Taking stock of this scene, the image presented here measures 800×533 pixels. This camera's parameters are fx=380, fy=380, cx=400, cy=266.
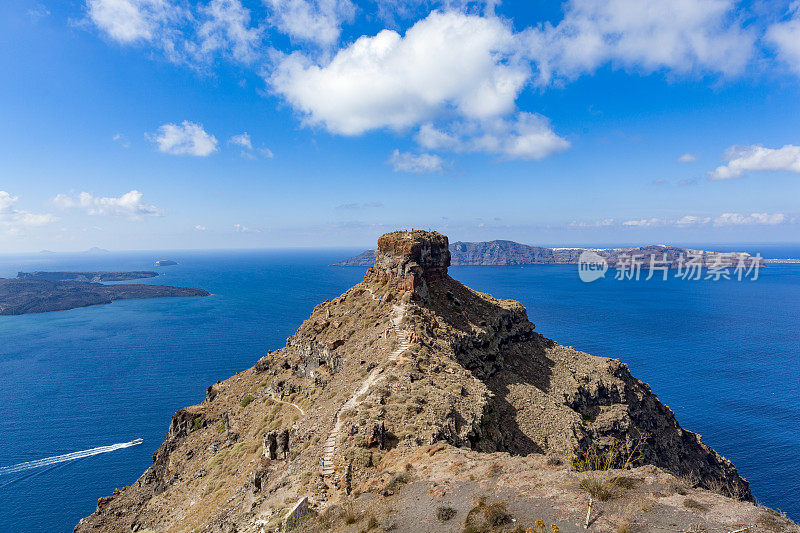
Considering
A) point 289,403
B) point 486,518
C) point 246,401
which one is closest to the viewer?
point 486,518

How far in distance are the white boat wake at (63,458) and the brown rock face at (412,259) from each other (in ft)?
228

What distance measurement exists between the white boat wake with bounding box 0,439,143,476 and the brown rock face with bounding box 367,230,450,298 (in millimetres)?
69518

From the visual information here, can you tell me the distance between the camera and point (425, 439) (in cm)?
2733

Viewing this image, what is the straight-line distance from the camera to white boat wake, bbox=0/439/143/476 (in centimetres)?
7388

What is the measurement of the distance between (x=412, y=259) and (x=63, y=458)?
83.7 meters

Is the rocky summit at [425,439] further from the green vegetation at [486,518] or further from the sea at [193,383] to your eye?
the sea at [193,383]

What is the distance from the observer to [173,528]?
3647cm

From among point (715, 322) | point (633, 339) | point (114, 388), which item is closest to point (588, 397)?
point (633, 339)

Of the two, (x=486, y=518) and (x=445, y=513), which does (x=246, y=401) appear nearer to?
(x=445, y=513)

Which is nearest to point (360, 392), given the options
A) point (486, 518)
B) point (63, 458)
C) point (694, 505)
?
point (486, 518)

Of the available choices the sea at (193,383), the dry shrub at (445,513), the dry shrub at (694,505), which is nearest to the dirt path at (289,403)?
the dry shrub at (445,513)

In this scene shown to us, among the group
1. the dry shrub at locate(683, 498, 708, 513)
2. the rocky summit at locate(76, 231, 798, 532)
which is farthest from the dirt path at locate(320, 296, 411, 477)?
the dry shrub at locate(683, 498, 708, 513)

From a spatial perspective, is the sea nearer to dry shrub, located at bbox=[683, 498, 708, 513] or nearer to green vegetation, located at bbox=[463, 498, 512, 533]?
dry shrub, located at bbox=[683, 498, 708, 513]

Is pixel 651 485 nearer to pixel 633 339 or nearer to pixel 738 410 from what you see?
pixel 738 410
